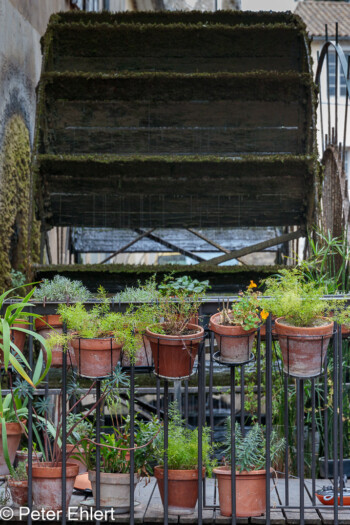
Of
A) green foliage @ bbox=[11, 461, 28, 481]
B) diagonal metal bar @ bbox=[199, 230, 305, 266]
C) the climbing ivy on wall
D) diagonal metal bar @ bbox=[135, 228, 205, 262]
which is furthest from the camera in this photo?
diagonal metal bar @ bbox=[135, 228, 205, 262]

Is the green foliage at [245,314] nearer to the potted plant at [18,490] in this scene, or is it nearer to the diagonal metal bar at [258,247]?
the potted plant at [18,490]

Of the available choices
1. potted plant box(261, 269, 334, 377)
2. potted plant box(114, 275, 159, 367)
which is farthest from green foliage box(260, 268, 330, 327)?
potted plant box(114, 275, 159, 367)

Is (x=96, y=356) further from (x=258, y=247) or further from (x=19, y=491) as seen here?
(x=258, y=247)

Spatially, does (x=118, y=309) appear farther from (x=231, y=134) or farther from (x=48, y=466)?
(x=231, y=134)

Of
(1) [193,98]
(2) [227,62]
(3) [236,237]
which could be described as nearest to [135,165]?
(1) [193,98]

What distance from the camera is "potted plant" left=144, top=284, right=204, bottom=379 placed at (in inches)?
93.0

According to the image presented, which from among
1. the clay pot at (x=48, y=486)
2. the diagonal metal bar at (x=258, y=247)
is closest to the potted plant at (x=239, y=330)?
the clay pot at (x=48, y=486)

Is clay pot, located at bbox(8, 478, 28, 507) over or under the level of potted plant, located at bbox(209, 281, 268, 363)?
under

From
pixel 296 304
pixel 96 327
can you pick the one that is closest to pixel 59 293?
pixel 96 327

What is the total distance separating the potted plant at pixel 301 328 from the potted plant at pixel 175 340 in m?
0.27

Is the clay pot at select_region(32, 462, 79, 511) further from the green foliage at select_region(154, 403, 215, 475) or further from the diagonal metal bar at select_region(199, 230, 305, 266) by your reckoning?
the diagonal metal bar at select_region(199, 230, 305, 266)
